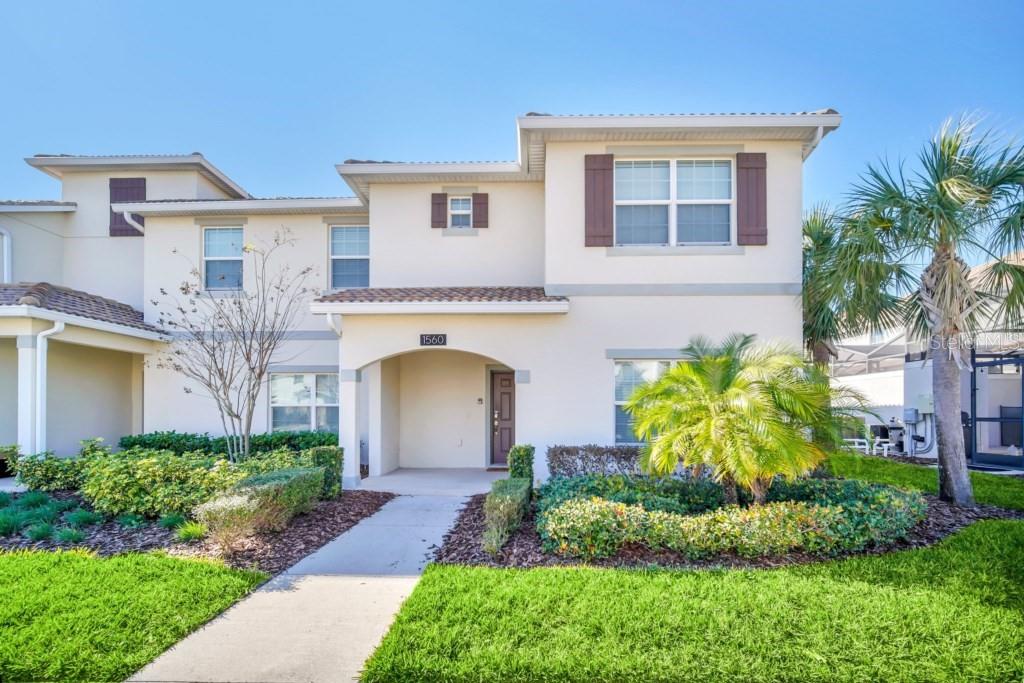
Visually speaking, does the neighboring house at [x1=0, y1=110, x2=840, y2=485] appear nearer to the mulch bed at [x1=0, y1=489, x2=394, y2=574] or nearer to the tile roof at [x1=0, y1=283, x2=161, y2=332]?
the tile roof at [x1=0, y1=283, x2=161, y2=332]

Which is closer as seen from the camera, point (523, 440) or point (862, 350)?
point (523, 440)

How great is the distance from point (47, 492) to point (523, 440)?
8346 mm

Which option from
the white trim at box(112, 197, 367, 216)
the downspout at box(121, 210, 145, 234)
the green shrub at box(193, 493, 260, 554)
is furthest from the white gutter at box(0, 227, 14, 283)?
the green shrub at box(193, 493, 260, 554)

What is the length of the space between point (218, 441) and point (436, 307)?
20.2 ft

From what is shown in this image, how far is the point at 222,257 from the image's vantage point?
546 inches

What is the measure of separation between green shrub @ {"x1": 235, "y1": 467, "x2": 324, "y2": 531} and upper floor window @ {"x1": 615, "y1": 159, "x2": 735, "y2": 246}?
704 centimetres

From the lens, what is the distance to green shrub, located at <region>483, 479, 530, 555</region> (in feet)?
22.5

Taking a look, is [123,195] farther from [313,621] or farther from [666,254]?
[313,621]

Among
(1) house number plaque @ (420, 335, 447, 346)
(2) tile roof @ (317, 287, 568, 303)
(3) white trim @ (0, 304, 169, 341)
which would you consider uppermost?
(2) tile roof @ (317, 287, 568, 303)

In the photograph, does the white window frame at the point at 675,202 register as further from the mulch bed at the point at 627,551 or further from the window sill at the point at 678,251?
the mulch bed at the point at 627,551

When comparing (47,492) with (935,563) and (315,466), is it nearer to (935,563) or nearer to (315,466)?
(315,466)

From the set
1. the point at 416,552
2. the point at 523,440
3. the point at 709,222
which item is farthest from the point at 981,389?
the point at 416,552

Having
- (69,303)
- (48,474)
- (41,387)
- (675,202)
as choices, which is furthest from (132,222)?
(675,202)

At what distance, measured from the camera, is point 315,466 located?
31.1 ft
